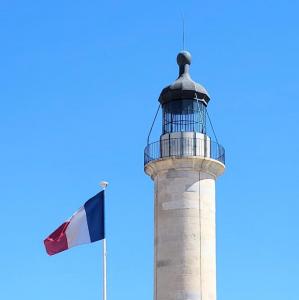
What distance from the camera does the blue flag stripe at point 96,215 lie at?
26859 mm

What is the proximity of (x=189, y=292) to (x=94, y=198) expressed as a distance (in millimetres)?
7768

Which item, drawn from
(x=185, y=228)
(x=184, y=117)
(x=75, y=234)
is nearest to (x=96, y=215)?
(x=75, y=234)

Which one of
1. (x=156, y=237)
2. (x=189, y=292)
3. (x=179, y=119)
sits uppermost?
(x=179, y=119)

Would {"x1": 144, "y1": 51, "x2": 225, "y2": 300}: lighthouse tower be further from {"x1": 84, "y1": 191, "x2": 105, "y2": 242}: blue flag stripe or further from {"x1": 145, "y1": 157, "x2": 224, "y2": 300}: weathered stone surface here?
{"x1": 84, "y1": 191, "x2": 105, "y2": 242}: blue flag stripe

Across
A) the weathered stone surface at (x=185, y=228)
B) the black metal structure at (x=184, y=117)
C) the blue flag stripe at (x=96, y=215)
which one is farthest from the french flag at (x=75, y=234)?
the black metal structure at (x=184, y=117)

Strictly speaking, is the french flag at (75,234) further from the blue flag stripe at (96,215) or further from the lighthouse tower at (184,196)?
the lighthouse tower at (184,196)

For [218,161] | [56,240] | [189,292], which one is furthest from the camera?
[218,161]

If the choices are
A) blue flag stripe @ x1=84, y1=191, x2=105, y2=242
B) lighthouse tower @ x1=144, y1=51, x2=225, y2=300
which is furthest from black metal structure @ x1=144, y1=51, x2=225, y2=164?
blue flag stripe @ x1=84, y1=191, x2=105, y2=242

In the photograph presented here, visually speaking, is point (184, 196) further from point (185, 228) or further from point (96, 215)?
point (96, 215)

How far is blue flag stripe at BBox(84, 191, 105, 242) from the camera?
26.9 meters

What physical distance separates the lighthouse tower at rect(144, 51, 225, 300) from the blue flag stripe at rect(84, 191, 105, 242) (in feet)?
23.5

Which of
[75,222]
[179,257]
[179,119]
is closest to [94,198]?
[75,222]

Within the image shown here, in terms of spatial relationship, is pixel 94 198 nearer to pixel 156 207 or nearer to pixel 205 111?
pixel 156 207

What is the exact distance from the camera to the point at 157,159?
35.2 meters
